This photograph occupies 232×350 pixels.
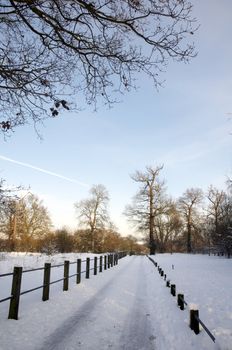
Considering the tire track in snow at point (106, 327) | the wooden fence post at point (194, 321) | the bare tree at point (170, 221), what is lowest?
the tire track in snow at point (106, 327)

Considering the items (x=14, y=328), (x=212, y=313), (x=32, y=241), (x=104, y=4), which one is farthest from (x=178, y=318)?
(x=32, y=241)

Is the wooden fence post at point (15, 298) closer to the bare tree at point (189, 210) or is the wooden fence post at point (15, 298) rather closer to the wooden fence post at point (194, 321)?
the wooden fence post at point (194, 321)

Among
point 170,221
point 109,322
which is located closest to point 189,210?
point 170,221

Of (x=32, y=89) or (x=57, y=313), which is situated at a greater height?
(x=32, y=89)

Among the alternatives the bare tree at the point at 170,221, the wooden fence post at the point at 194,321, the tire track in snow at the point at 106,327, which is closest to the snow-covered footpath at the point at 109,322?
the tire track in snow at the point at 106,327

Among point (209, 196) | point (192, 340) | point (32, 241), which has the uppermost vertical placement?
point (209, 196)

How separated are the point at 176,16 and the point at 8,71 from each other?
3.76 metres

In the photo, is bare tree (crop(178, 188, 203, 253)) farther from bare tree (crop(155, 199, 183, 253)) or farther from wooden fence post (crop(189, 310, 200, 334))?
wooden fence post (crop(189, 310, 200, 334))

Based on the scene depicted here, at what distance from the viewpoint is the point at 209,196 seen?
61.8 meters

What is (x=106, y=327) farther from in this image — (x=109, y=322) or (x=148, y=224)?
(x=148, y=224)

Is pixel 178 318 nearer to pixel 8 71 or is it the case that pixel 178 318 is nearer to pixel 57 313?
pixel 57 313

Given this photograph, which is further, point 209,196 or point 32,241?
point 209,196

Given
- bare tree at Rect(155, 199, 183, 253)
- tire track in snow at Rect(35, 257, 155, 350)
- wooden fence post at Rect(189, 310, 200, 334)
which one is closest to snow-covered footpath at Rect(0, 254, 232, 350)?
tire track in snow at Rect(35, 257, 155, 350)

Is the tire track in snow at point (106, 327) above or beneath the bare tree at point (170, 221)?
beneath
